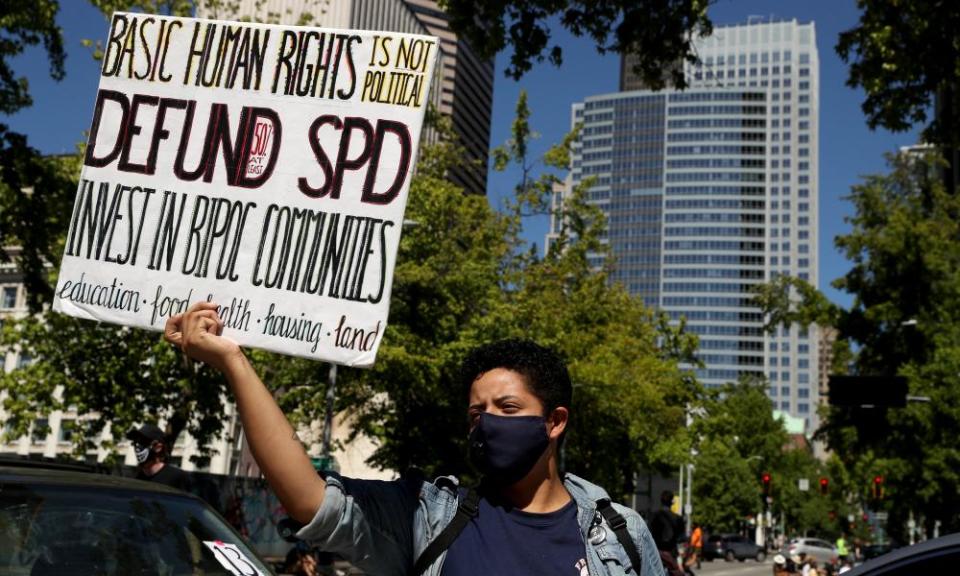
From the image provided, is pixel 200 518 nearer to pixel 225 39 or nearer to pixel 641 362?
pixel 225 39

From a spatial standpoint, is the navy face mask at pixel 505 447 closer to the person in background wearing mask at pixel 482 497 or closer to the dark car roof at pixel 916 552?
the person in background wearing mask at pixel 482 497

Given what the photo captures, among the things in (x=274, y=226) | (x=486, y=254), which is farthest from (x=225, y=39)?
(x=486, y=254)

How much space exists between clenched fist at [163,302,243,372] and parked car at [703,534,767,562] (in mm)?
61889

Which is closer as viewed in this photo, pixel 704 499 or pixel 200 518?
pixel 200 518

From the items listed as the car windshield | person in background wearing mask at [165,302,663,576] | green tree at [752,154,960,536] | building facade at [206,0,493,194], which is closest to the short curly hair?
person in background wearing mask at [165,302,663,576]

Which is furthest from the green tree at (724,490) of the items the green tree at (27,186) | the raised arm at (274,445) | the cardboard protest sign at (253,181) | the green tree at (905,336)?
the raised arm at (274,445)

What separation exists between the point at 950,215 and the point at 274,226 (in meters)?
37.7

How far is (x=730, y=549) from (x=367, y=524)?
209ft

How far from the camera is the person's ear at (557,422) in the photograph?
262cm

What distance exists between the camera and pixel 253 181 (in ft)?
11.2

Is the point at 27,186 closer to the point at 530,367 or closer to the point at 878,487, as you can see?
the point at 530,367

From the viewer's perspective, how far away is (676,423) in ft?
121

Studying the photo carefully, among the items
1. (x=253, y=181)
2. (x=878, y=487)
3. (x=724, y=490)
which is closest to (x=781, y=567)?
(x=253, y=181)

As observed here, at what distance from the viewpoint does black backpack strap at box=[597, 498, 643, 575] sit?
2.49 m
